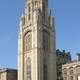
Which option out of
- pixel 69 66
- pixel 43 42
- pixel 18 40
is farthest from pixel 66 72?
pixel 18 40

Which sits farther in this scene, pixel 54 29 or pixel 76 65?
pixel 54 29

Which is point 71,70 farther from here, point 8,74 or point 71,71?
point 8,74

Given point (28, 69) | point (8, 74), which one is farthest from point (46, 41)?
point (8, 74)

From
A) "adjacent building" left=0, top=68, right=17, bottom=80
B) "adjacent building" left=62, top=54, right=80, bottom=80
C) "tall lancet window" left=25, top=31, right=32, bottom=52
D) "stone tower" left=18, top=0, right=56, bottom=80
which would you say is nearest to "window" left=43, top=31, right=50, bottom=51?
"stone tower" left=18, top=0, right=56, bottom=80

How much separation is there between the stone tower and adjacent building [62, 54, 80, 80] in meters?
3.78

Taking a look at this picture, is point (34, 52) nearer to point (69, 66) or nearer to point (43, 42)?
point (43, 42)

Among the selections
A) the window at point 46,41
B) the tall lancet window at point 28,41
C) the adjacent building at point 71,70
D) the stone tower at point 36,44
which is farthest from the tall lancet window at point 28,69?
the adjacent building at point 71,70

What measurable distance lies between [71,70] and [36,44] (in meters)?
14.2

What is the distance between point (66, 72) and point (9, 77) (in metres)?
22.3

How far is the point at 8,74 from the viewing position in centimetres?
11819

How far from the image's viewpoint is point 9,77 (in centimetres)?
11850

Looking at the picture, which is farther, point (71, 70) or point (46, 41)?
point (46, 41)

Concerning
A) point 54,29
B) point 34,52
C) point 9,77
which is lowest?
point 9,77

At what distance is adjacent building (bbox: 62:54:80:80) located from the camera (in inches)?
4124
